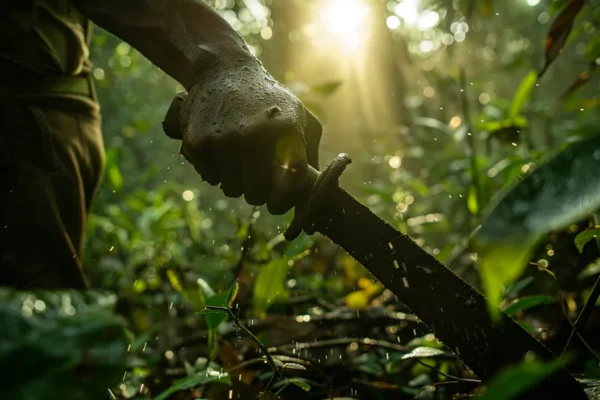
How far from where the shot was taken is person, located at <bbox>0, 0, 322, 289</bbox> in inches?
40.3

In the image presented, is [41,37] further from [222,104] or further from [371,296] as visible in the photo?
[371,296]

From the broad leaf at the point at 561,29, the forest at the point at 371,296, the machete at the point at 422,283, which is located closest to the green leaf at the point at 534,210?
the forest at the point at 371,296

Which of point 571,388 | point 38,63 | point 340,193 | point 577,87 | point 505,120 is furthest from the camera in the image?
point 505,120

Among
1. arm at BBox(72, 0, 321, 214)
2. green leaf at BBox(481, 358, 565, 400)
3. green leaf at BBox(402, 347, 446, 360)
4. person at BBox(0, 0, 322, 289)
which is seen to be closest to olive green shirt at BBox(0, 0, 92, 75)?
person at BBox(0, 0, 322, 289)

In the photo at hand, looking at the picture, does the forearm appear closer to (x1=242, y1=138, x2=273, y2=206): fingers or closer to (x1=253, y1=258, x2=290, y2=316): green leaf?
(x1=242, y1=138, x2=273, y2=206): fingers

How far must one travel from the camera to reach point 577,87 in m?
1.72

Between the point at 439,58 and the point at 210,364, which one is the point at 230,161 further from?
the point at 439,58

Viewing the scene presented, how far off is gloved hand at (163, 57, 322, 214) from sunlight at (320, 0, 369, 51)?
12.5ft

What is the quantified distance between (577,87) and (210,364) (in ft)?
5.08

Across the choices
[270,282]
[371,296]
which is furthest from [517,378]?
[371,296]

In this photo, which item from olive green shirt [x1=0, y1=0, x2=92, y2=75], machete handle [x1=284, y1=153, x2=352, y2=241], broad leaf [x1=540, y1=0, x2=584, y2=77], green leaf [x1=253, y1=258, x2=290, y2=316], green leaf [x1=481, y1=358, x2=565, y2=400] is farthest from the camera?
green leaf [x1=253, y1=258, x2=290, y2=316]

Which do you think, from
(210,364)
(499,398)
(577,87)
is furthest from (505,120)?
(499,398)

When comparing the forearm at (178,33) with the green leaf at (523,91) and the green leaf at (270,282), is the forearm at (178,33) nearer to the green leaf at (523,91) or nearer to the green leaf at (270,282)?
the green leaf at (270,282)

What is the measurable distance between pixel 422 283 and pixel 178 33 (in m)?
0.86
